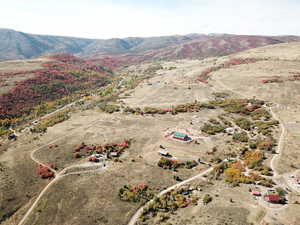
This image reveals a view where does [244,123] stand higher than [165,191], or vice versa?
[244,123]

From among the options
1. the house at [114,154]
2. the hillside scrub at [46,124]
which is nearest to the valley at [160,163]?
the hillside scrub at [46,124]

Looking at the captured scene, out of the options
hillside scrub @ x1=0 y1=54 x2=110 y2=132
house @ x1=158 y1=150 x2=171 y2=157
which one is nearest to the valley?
house @ x1=158 y1=150 x2=171 y2=157

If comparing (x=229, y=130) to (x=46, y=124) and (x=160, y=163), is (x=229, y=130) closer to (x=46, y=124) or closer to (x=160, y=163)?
(x=160, y=163)

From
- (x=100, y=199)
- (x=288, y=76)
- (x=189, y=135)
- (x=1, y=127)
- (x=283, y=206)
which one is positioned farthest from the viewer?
(x=288, y=76)

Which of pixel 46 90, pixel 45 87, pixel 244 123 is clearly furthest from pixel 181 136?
pixel 45 87

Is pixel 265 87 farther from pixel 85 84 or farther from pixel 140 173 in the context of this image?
pixel 85 84

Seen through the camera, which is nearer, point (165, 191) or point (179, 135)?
point (165, 191)

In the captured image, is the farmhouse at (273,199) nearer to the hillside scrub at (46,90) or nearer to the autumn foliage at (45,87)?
the hillside scrub at (46,90)

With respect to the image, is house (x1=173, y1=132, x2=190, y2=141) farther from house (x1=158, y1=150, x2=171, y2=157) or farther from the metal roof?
house (x1=158, y1=150, x2=171, y2=157)

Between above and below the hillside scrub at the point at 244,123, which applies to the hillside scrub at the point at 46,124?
below

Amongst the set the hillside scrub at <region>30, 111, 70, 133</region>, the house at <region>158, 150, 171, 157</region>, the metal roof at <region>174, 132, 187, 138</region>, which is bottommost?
the hillside scrub at <region>30, 111, 70, 133</region>

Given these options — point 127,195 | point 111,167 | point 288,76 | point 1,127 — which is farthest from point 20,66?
point 288,76
